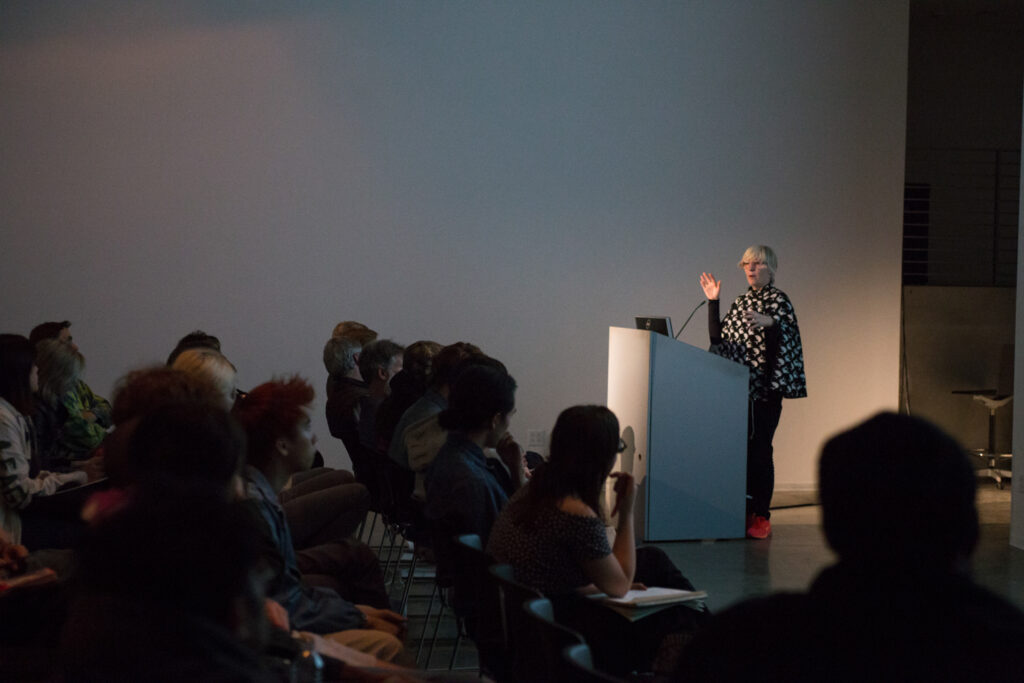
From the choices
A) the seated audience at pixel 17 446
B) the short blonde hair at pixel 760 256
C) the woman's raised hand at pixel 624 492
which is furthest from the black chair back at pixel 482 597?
the short blonde hair at pixel 760 256

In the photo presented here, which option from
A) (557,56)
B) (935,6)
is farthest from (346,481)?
(935,6)

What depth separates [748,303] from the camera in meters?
6.15

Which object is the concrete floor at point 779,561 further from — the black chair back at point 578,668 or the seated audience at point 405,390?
the black chair back at point 578,668

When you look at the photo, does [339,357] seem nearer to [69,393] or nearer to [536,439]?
[69,393]

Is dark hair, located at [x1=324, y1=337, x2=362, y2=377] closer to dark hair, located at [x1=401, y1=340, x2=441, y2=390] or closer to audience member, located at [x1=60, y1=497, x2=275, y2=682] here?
dark hair, located at [x1=401, y1=340, x2=441, y2=390]

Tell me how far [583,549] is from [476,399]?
2.92 feet

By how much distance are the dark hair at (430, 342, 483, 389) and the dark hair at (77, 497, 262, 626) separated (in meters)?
3.01

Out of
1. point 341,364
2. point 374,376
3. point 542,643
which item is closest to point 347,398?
point 374,376

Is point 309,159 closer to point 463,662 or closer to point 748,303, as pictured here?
point 748,303

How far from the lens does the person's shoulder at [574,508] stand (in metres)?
2.66

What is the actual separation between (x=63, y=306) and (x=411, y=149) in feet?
8.52

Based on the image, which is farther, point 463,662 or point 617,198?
point 617,198

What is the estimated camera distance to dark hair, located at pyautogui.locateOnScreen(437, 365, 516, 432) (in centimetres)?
340

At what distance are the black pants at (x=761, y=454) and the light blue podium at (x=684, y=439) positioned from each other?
20cm
